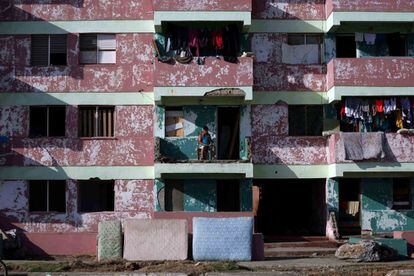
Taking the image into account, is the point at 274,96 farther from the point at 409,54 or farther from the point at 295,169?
the point at 409,54

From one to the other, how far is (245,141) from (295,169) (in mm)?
2380

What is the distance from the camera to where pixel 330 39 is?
27.6m

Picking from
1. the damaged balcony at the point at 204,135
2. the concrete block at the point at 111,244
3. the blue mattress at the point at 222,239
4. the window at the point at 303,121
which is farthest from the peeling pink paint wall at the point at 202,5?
the concrete block at the point at 111,244

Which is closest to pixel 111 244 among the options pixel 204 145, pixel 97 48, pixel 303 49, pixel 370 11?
pixel 204 145

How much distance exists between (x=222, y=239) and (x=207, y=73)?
294 inches

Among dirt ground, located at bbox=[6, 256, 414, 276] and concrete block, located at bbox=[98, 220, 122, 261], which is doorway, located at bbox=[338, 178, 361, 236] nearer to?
dirt ground, located at bbox=[6, 256, 414, 276]

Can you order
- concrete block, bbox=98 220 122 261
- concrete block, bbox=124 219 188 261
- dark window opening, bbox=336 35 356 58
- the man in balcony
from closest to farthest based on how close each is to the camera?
concrete block, bbox=124 219 188 261
concrete block, bbox=98 220 122 261
the man in balcony
dark window opening, bbox=336 35 356 58

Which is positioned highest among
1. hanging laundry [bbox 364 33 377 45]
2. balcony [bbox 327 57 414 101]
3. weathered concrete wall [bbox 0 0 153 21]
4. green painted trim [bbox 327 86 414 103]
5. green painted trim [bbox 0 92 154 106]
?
weathered concrete wall [bbox 0 0 153 21]

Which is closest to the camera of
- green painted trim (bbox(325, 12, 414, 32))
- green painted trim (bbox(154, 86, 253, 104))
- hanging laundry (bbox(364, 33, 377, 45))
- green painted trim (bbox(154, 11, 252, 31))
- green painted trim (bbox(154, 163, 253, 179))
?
green painted trim (bbox(154, 163, 253, 179))

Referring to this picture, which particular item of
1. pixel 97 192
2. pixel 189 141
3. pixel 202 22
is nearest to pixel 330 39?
pixel 202 22

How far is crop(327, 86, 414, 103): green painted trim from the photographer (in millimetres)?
26203

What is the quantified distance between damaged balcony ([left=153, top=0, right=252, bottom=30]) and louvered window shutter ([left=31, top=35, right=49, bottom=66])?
4807 mm

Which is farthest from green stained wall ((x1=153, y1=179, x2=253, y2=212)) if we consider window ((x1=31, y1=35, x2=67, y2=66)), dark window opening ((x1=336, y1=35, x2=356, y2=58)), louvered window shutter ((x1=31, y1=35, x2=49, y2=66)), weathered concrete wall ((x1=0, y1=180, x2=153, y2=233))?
louvered window shutter ((x1=31, y1=35, x2=49, y2=66))

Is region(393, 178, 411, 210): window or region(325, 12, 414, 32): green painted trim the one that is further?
region(393, 178, 411, 210): window
